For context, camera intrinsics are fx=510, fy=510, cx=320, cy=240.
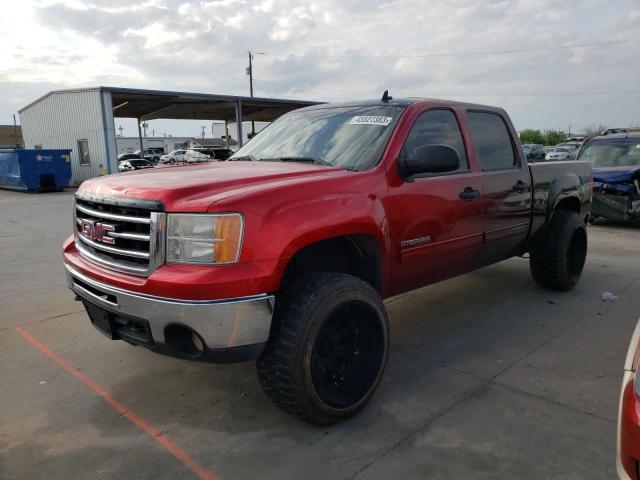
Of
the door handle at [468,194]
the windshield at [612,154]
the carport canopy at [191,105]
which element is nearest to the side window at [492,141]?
the door handle at [468,194]

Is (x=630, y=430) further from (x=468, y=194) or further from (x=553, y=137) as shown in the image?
(x=553, y=137)

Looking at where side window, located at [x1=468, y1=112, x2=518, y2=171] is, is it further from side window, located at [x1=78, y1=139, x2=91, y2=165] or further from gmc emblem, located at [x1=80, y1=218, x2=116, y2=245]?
side window, located at [x1=78, y1=139, x2=91, y2=165]

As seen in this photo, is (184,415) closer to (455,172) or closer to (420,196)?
(420,196)

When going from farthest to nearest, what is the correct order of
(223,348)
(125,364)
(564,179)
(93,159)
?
(93,159), (564,179), (125,364), (223,348)

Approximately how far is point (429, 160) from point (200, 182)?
145 cm

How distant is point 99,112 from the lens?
23156 mm

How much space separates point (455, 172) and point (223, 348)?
2.29 meters

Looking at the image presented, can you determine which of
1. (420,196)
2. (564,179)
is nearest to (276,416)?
(420,196)

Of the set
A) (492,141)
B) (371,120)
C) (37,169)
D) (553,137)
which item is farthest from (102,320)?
(553,137)

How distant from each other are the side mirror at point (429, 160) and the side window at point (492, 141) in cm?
96

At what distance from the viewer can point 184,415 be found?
310 cm

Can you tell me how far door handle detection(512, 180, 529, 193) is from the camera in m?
4.49

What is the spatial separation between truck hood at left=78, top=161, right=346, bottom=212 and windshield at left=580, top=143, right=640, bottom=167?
8.84 metres

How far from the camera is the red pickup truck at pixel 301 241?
2518 mm
